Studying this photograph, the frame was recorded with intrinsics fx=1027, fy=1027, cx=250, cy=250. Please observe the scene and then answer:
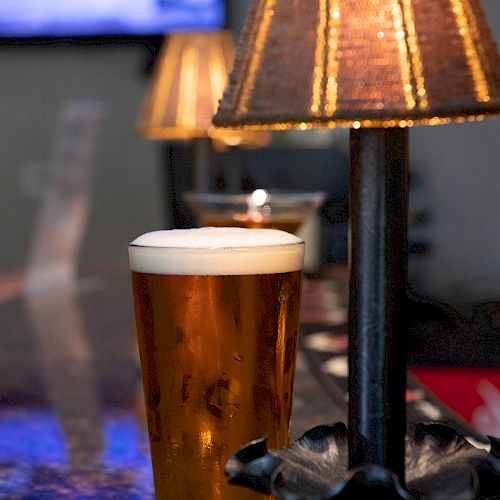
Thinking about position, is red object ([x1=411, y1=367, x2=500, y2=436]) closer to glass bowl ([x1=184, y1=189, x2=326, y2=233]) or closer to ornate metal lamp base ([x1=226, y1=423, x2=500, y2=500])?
glass bowl ([x1=184, y1=189, x2=326, y2=233])

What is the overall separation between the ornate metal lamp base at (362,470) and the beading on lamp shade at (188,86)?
2.06 meters

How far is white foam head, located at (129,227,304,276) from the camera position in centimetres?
75

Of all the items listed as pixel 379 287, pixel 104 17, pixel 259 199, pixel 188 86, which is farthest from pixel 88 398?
pixel 104 17

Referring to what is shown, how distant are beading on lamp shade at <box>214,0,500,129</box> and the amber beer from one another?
161mm

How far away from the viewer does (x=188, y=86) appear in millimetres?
2816

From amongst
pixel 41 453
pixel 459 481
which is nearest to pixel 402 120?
pixel 459 481

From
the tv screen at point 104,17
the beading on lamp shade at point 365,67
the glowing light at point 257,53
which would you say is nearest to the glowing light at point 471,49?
the beading on lamp shade at point 365,67

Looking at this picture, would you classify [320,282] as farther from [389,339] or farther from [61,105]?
[61,105]

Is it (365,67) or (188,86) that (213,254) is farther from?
(188,86)

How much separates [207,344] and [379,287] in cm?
18

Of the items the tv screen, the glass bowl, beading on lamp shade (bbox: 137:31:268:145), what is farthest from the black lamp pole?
the tv screen

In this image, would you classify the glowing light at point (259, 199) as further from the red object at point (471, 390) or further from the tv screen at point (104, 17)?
the tv screen at point (104, 17)

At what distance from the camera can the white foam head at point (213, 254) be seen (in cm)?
75

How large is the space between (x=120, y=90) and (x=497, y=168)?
2363 millimetres
